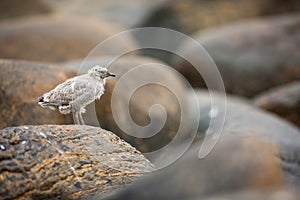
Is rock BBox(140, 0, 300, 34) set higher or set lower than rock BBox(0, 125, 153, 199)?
higher

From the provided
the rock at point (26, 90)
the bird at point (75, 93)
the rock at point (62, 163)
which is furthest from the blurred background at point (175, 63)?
the bird at point (75, 93)

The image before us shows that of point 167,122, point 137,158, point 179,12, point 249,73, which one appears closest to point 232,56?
point 249,73

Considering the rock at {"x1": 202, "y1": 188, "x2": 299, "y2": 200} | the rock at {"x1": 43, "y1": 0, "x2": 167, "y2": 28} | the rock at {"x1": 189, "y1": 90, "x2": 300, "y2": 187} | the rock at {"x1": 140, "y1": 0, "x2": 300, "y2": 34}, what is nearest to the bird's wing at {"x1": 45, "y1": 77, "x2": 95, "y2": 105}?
the rock at {"x1": 202, "y1": 188, "x2": 299, "y2": 200}

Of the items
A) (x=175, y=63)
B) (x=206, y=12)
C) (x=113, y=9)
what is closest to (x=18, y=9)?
(x=113, y=9)

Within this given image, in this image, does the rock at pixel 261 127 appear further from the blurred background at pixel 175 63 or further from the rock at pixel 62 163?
the rock at pixel 62 163

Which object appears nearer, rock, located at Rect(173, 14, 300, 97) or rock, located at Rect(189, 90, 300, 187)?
rock, located at Rect(189, 90, 300, 187)

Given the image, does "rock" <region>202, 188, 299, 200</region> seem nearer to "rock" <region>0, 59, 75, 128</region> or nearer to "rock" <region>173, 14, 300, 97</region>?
"rock" <region>0, 59, 75, 128</region>

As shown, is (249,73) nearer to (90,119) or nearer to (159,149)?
(159,149)

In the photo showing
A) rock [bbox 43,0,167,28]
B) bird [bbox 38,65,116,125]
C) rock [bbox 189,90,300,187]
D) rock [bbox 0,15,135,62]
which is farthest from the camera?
rock [bbox 43,0,167,28]
